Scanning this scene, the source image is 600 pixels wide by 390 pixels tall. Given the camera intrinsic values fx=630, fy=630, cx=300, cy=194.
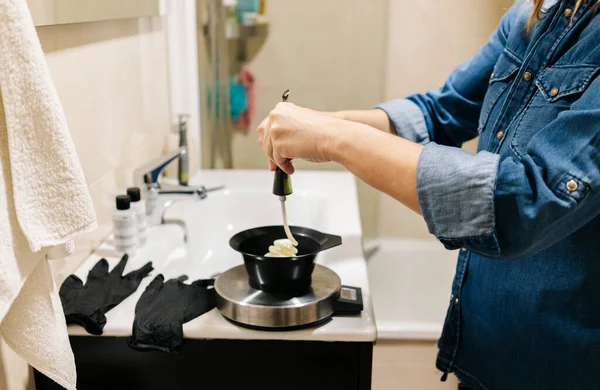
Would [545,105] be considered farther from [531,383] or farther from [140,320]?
[140,320]

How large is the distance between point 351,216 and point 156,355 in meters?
0.69

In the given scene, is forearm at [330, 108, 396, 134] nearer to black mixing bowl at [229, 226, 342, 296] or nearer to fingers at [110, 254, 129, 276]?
black mixing bowl at [229, 226, 342, 296]

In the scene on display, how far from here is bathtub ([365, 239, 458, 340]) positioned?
2.57m

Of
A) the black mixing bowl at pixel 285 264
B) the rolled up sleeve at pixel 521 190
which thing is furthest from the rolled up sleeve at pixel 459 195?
the black mixing bowl at pixel 285 264

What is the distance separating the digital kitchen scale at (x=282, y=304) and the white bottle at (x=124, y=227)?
0.89 feet

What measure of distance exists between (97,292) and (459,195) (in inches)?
25.6

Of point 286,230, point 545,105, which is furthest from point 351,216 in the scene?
point 545,105

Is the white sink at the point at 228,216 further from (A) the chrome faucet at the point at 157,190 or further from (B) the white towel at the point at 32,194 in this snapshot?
(B) the white towel at the point at 32,194

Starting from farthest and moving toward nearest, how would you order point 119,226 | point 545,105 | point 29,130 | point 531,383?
point 119,226, point 531,383, point 545,105, point 29,130

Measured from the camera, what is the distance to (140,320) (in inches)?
39.2

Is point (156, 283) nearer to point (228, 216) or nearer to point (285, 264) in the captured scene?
point (285, 264)

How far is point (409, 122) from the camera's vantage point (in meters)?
1.26

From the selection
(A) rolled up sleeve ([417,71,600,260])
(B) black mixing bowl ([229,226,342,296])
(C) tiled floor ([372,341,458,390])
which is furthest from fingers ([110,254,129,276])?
(C) tiled floor ([372,341,458,390])

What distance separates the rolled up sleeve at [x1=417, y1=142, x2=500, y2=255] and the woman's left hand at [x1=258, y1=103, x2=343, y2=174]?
0.16 metres
